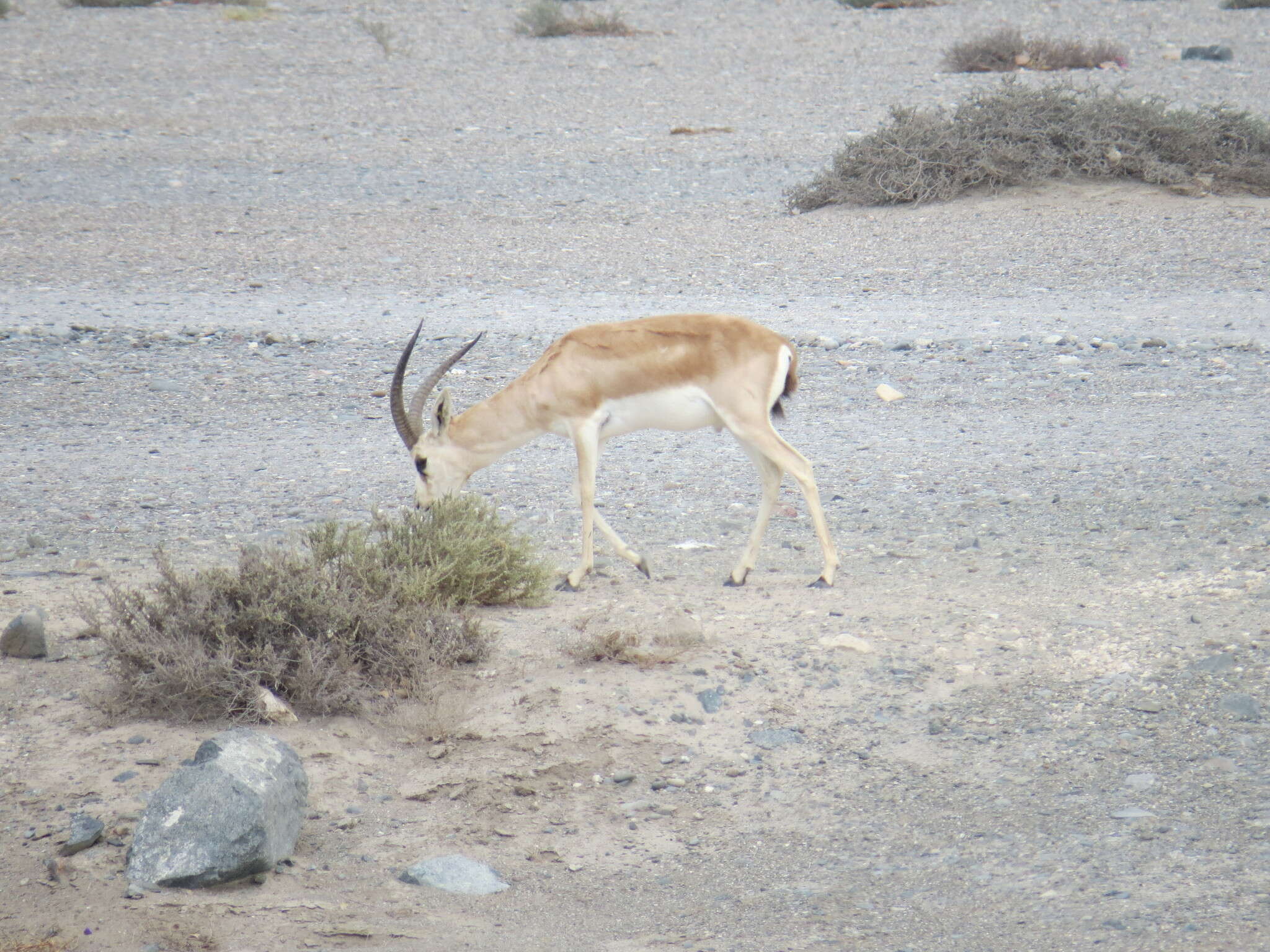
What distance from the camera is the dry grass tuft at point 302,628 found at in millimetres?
5816

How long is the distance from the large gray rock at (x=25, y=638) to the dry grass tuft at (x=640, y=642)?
2459mm

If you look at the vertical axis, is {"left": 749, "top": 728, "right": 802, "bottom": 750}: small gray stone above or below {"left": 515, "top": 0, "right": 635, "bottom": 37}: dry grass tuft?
below

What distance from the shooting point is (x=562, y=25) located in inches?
1086

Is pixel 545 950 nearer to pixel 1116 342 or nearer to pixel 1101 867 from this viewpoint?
pixel 1101 867

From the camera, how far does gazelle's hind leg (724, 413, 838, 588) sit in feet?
22.7

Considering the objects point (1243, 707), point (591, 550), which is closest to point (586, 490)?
point (591, 550)

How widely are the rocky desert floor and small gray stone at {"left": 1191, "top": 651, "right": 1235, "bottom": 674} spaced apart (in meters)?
0.02

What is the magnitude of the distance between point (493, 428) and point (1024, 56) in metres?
18.7

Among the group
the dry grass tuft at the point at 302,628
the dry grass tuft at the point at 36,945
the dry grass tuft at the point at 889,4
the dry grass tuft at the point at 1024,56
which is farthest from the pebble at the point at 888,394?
the dry grass tuft at the point at 889,4

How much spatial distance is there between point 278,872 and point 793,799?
2.02 m

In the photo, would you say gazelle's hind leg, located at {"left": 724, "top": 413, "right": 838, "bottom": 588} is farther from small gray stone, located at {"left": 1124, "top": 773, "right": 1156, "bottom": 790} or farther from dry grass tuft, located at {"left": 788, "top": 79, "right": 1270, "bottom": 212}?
dry grass tuft, located at {"left": 788, "top": 79, "right": 1270, "bottom": 212}

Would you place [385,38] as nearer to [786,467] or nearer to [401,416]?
[401,416]

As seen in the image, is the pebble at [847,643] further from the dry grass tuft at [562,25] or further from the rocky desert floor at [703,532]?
the dry grass tuft at [562,25]

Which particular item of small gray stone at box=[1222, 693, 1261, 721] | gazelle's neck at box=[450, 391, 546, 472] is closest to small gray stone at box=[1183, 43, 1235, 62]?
gazelle's neck at box=[450, 391, 546, 472]
